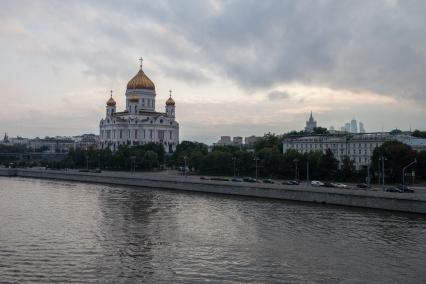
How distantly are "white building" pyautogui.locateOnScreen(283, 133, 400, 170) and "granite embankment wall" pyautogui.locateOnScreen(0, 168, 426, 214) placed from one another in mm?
23763

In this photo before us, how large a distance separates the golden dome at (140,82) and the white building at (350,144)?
36.5 metres

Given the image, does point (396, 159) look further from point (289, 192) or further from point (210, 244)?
point (210, 244)

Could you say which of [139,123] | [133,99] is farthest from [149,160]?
[133,99]

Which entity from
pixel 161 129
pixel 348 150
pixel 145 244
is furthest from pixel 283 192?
pixel 161 129

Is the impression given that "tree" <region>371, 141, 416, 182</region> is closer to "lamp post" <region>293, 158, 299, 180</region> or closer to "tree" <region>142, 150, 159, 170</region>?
A: "lamp post" <region>293, 158, 299, 180</region>

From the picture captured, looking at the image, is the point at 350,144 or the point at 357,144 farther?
the point at 350,144

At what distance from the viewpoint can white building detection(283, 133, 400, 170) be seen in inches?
2879

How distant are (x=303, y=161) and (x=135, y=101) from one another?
176 ft

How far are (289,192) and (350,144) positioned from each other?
33548 millimetres

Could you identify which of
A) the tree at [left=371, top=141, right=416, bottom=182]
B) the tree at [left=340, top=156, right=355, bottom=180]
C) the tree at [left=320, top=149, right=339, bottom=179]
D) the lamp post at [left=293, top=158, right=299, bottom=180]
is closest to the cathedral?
the lamp post at [left=293, top=158, right=299, bottom=180]

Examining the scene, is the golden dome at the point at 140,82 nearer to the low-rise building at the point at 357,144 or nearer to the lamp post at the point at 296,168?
the low-rise building at the point at 357,144

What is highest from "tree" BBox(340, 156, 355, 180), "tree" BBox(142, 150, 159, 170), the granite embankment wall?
"tree" BBox(142, 150, 159, 170)

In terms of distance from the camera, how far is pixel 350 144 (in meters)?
76.0

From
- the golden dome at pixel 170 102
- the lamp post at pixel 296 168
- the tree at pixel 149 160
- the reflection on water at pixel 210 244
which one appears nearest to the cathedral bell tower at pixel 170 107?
the golden dome at pixel 170 102
